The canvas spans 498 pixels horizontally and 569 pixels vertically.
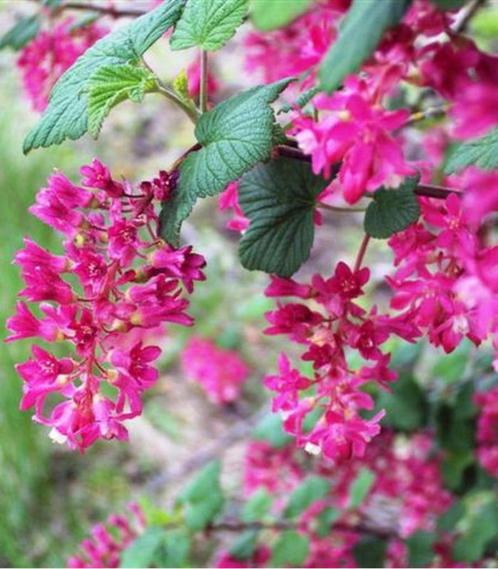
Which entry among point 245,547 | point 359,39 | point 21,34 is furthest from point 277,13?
point 245,547

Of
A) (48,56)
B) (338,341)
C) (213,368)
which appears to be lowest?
(213,368)

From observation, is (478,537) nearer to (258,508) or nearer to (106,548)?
(258,508)

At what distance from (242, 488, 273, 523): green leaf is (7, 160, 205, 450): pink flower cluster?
0.83 m

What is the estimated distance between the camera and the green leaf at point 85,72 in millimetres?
706

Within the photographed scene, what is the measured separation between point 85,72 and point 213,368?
178 centimetres

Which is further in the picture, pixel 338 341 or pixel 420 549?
pixel 420 549

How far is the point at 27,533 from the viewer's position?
2.19m

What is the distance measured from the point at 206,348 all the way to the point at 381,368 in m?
1.68

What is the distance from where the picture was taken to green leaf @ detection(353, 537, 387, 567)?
1.46m

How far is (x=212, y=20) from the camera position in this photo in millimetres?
718

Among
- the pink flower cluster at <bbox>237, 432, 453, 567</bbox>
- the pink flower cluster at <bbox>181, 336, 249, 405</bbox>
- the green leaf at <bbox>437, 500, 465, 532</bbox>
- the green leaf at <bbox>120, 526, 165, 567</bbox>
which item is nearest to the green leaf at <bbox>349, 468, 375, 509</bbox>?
the pink flower cluster at <bbox>237, 432, 453, 567</bbox>

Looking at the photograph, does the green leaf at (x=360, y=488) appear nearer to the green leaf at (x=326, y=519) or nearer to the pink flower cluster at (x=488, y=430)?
the green leaf at (x=326, y=519)

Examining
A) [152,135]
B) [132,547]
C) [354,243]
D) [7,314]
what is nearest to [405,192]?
[132,547]

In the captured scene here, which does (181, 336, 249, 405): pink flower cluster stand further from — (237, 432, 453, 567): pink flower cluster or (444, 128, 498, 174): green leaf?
(444, 128, 498, 174): green leaf
